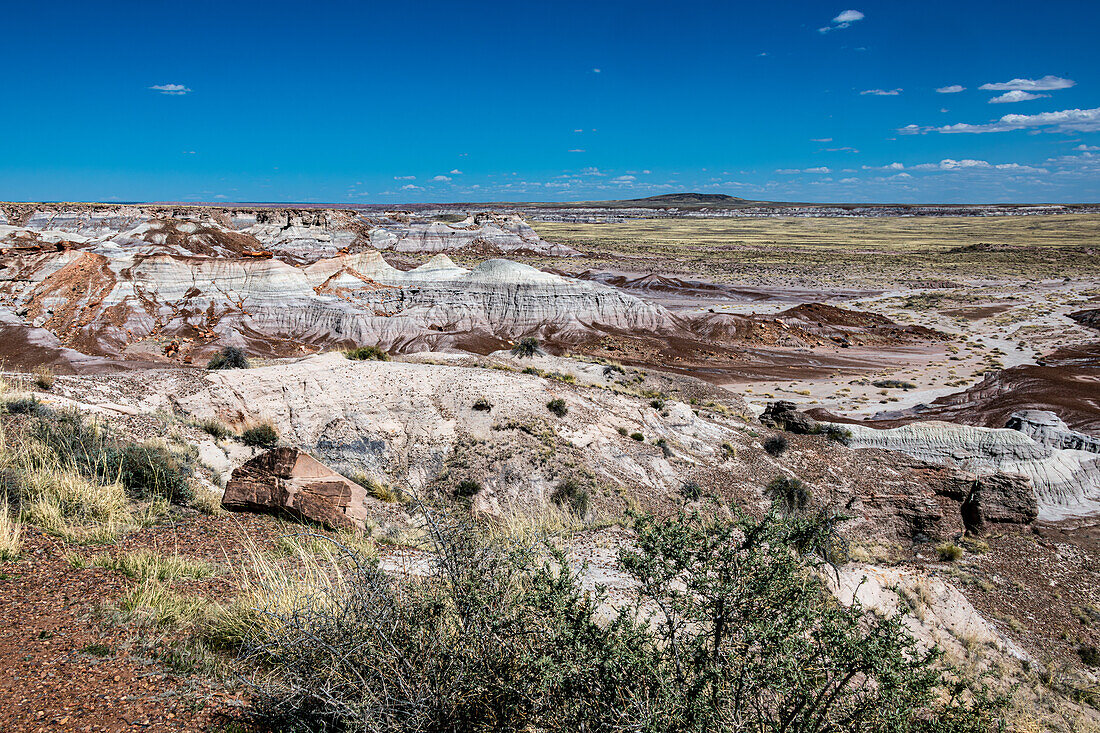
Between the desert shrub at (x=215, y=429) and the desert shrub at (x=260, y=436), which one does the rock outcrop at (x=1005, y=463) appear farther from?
the desert shrub at (x=215, y=429)

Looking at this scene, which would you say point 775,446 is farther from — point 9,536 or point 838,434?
point 9,536

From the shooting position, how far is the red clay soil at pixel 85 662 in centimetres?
354

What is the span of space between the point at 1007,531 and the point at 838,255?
10815 centimetres

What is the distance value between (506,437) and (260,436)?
648 cm

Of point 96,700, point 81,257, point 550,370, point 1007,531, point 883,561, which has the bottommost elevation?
point 1007,531

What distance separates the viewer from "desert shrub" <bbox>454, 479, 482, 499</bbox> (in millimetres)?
14305

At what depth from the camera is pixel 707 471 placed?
676 inches

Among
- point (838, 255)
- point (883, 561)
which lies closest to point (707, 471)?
point (883, 561)

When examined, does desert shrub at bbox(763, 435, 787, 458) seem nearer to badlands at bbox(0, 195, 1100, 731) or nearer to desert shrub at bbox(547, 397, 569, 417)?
badlands at bbox(0, 195, 1100, 731)

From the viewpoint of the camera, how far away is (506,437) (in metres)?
16.1

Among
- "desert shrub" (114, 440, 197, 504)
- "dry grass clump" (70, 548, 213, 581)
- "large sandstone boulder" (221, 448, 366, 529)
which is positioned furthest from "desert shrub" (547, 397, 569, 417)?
"dry grass clump" (70, 548, 213, 581)

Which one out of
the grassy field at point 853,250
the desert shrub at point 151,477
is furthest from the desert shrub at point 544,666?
the grassy field at point 853,250

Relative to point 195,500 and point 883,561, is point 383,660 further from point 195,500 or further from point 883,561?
point 883,561

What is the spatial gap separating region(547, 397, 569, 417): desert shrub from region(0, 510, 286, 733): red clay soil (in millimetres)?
12452
